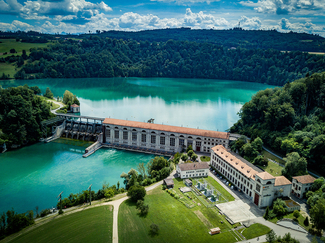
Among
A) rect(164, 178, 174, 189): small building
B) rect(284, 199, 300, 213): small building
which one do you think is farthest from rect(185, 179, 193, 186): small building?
rect(284, 199, 300, 213): small building

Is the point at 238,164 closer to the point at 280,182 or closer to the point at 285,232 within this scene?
the point at 280,182

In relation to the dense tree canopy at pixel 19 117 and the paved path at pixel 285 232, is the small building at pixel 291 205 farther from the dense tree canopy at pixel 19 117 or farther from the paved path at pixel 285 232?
the dense tree canopy at pixel 19 117

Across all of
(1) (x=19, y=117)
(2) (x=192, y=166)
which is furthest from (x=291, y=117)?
(1) (x=19, y=117)

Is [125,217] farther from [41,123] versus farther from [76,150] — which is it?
[41,123]

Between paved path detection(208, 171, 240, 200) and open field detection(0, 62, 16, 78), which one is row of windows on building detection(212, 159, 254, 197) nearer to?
paved path detection(208, 171, 240, 200)

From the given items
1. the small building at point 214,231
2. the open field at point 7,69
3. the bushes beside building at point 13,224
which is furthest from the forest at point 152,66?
the small building at point 214,231
